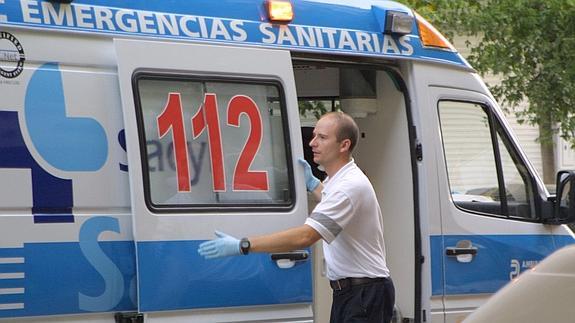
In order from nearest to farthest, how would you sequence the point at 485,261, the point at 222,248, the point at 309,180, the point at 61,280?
the point at 61,280 < the point at 222,248 < the point at 309,180 < the point at 485,261

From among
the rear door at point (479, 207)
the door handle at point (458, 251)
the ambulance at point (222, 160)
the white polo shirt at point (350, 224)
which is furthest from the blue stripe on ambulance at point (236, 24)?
the door handle at point (458, 251)

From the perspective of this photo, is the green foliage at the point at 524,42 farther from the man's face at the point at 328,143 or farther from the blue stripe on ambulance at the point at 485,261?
the man's face at the point at 328,143

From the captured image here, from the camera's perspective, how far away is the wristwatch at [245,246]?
5203mm

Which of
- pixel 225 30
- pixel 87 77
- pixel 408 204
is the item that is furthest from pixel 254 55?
pixel 408 204

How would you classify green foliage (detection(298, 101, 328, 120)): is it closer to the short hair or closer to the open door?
the open door

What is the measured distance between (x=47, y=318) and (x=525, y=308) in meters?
2.63

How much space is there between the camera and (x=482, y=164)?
280 inches

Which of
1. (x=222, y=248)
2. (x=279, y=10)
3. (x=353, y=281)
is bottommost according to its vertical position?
(x=353, y=281)

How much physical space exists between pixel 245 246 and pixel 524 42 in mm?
10163

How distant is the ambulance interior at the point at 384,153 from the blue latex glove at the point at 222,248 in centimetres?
158

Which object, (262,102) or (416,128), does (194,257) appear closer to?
(262,102)

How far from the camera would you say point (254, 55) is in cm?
582

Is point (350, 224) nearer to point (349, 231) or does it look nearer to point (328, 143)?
point (349, 231)

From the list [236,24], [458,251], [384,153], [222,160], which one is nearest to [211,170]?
[222,160]
